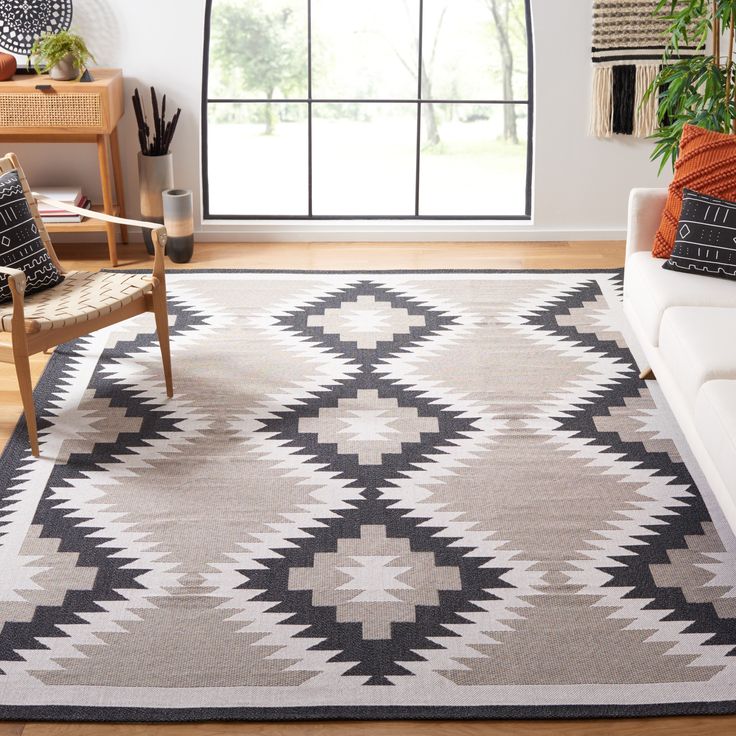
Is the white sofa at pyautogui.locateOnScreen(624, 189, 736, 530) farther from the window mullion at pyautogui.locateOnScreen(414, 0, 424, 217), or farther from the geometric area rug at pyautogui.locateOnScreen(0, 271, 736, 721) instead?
the window mullion at pyautogui.locateOnScreen(414, 0, 424, 217)

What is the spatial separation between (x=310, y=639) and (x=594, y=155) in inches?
136

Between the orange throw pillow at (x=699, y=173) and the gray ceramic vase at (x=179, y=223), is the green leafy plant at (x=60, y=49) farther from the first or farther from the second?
the orange throw pillow at (x=699, y=173)

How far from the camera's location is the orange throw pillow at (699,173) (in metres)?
3.52

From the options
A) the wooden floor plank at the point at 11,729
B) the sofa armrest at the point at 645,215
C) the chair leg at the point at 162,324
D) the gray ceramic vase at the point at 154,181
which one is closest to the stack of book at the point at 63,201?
the gray ceramic vase at the point at 154,181

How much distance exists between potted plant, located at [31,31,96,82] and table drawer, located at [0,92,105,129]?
15 centimetres

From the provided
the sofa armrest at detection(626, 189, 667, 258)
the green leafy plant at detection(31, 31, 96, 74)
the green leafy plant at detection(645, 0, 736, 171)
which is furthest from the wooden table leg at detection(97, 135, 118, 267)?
the green leafy plant at detection(645, 0, 736, 171)

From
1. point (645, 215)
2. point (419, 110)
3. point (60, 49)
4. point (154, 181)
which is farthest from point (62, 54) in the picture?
point (645, 215)

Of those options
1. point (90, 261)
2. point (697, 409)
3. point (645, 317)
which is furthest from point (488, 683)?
point (90, 261)

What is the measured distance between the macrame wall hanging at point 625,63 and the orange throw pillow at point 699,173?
1348 millimetres

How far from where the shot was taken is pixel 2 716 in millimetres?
2160

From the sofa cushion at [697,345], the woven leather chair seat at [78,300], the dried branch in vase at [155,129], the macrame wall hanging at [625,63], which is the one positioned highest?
the macrame wall hanging at [625,63]

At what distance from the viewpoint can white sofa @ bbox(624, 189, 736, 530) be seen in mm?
2596

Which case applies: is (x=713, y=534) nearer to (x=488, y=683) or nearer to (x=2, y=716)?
(x=488, y=683)

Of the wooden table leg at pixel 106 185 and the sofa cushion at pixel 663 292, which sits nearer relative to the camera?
the sofa cushion at pixel 663 292
